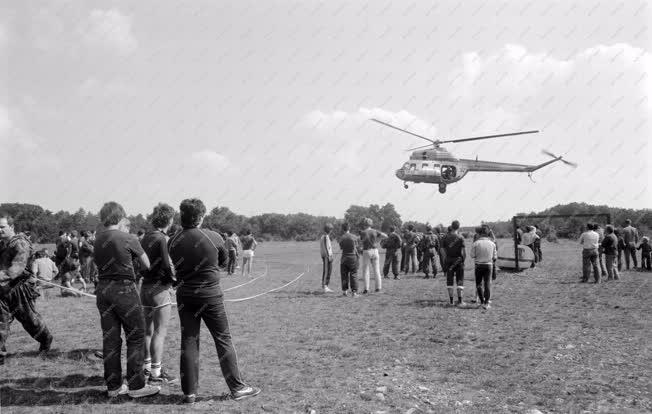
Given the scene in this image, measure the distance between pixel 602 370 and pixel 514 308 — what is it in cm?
467

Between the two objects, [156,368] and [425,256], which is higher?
[425,256]

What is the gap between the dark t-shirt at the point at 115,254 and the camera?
485 centimetres

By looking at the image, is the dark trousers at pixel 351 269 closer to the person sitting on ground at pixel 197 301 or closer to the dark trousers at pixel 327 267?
the dark trousers at pixel 327 267

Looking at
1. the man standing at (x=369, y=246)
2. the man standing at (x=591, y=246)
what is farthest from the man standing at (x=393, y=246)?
the man standing at (x=591, y=246)

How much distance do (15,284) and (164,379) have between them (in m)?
2.58

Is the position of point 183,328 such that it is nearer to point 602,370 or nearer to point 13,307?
point 13,307

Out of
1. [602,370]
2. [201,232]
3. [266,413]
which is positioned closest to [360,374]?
[266,413]

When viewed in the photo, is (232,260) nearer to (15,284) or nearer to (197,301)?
(15,284)

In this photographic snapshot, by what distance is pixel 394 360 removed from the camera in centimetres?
641

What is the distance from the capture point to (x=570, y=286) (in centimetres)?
1399

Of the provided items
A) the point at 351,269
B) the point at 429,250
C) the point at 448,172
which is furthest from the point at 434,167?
the point at 351,269

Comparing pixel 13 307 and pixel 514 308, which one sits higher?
pixel 13 307

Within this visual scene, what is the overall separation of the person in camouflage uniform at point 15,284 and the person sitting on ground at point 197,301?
8.39 feet

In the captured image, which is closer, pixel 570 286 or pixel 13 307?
pixel 13 307
